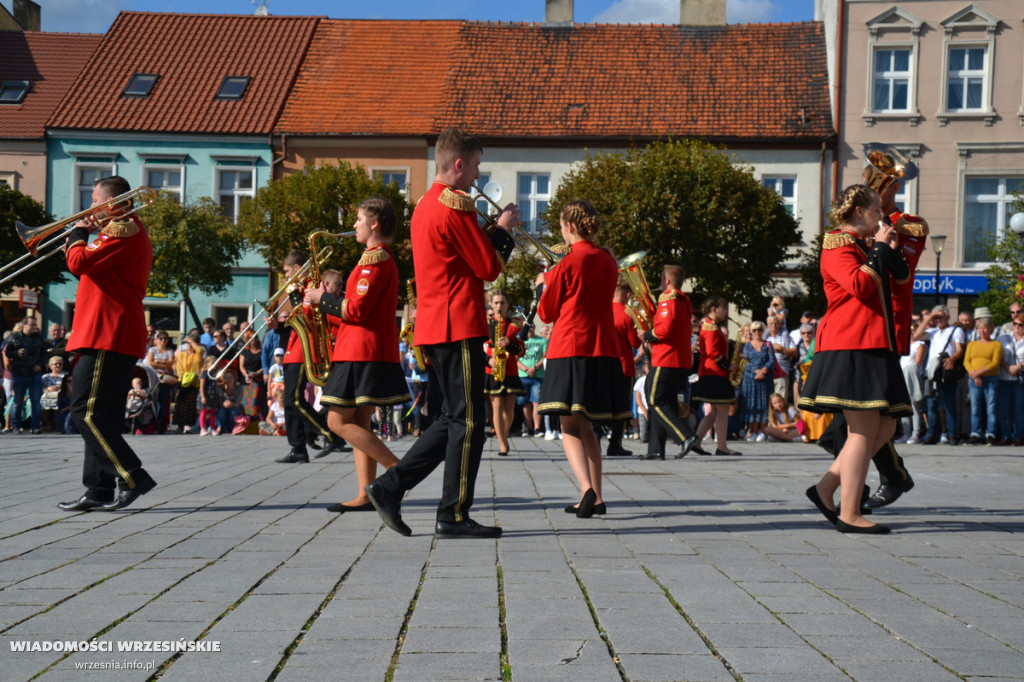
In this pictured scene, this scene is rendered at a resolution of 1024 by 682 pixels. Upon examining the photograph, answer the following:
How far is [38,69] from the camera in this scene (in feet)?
126

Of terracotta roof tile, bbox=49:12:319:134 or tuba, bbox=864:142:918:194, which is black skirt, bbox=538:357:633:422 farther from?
terracotta roof tile, bbox=49:12:319:134

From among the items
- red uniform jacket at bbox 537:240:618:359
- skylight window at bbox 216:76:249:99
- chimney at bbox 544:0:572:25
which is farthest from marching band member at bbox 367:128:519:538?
chimney at bbox 544:0:572:25

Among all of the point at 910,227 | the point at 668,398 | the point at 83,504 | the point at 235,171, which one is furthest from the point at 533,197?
the point at 83,504

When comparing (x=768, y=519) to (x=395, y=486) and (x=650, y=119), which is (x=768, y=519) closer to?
(x=395, y=486)

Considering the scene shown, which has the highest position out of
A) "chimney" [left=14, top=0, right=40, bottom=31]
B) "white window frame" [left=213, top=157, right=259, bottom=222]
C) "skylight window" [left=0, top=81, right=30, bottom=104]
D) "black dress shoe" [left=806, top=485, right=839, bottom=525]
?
"chimney" [left=14, top=0, right=40, bottom=31]

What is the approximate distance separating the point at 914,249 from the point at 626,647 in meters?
4.12

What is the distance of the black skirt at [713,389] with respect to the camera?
13828mm

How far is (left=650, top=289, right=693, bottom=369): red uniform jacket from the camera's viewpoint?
12.5 m

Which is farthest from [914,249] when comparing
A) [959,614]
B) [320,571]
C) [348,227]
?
[348,227]

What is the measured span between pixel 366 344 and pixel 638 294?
19.1 ft

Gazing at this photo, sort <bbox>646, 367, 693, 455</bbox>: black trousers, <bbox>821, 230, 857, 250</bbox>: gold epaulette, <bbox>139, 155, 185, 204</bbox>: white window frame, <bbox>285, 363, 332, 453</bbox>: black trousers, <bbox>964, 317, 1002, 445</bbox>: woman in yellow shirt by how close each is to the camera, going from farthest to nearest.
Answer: <bbox>139, 155, 185, 204</bbox>: white window frame, <bbox>964, 317, 1002, 445</bbox>: woman in yellow shirt, <bbox>646, 367, 693, 455</bbox>: black trousers, <bbox>285, 363, 332, 453</bbox>: black trousers, <bbox>821, 230, 857, 250</bbox>: gold epaulette

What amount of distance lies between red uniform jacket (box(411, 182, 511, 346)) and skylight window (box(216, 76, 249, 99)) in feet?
107

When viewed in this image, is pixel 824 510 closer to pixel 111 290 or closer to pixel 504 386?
pixel 111 290

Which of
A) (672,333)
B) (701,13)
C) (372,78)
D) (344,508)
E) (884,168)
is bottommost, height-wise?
(344,508)
